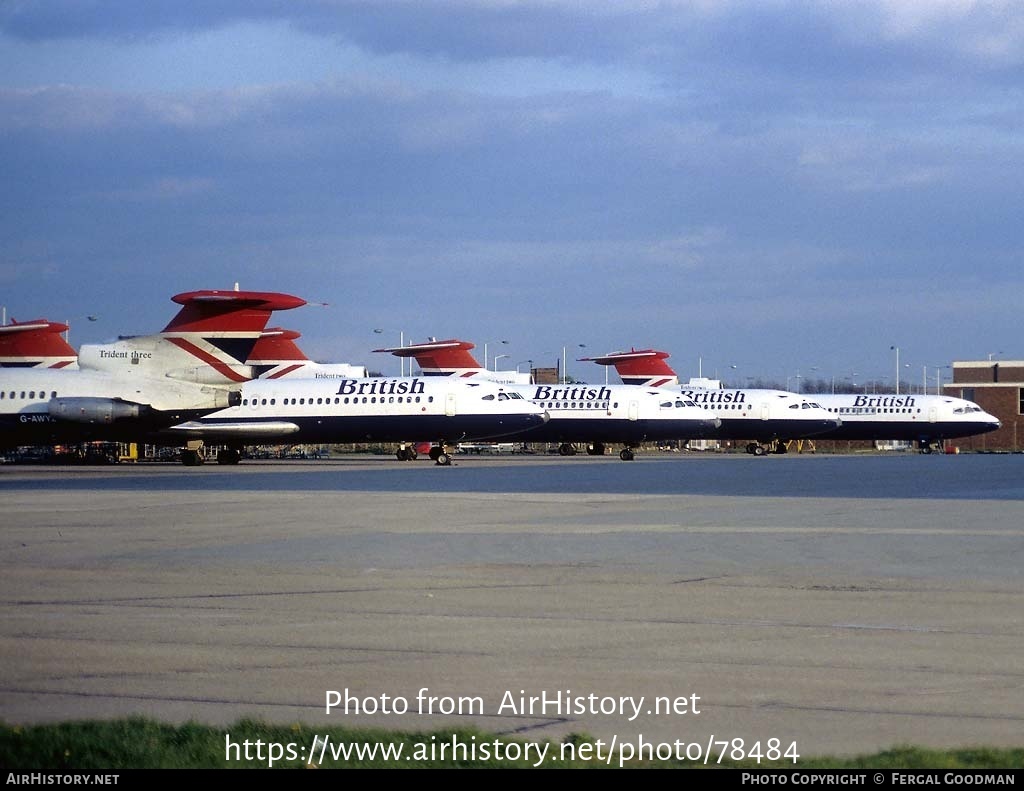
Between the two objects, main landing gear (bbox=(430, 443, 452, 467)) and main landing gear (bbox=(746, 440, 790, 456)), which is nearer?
main landing gear (bbox=(430, 443, 452, 467))

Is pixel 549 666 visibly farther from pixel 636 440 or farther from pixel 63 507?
pixel 636 440

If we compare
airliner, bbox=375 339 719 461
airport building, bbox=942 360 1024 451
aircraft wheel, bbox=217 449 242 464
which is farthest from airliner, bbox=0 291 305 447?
airport building, bbox=942 360 1024 451

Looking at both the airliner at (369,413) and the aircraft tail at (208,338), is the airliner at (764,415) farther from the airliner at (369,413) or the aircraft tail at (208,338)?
the aircraft tail at (208,338)

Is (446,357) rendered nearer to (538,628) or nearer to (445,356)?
(445,356)

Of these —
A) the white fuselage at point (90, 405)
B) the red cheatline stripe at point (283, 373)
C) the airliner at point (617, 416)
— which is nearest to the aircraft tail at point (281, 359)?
the red cheatline stripe at point (283, 373)

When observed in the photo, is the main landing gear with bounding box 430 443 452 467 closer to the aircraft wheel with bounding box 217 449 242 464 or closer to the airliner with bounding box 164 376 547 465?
the airliner with bounding box 164 376 547 465

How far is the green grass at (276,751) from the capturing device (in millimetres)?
6582

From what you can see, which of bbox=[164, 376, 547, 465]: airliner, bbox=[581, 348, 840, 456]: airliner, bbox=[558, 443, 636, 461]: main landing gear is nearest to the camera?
bbox=[164, 376, 547, 465]: airliner

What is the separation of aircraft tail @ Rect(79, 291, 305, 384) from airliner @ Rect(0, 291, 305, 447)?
0.12ft

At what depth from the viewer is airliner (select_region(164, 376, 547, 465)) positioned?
60719mm

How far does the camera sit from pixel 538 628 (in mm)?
11125

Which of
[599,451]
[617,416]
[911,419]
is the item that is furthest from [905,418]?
[617,416]

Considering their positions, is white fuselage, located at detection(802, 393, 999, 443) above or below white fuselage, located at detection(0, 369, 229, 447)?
below

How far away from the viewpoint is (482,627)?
11188 mm
